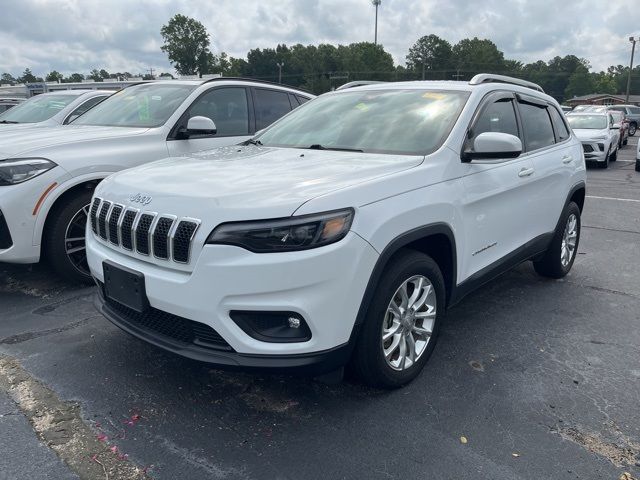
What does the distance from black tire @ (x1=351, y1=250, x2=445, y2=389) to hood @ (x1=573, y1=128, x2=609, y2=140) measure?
577 inches

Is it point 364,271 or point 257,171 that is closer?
point 364,271

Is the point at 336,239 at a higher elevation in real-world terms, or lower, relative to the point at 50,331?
higher

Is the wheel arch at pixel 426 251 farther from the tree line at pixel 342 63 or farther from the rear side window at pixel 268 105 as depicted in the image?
the tree line at pixel 342 63

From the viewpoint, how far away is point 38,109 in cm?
861

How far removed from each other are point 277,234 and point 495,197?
1913 mm

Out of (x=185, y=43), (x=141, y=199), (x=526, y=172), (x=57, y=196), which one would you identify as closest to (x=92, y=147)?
(x=57, y=196)

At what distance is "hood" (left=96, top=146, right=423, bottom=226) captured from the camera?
2.50 metres

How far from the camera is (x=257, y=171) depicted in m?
3.02

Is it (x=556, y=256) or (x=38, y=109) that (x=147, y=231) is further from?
(x=38, y=109)

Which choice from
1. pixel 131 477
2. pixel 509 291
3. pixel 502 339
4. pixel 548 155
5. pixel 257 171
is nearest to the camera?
pixel 131 477

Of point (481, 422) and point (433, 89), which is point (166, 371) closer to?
point (481, 422)

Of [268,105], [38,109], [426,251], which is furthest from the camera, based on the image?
[38,109]

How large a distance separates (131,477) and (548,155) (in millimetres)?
4017

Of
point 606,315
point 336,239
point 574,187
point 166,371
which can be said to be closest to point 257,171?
point 336,239
